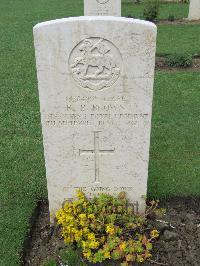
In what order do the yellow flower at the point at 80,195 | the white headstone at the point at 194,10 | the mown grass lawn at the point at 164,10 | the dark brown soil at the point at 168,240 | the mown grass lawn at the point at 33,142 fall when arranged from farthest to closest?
the mown grass lawn at the point at 164,10 < the white headstone at the point at 194,10 < the mown grass lawn at the point at 33,142 < the yellow flower at the point at 80,195 < the dark brown soil at the point at 168,240

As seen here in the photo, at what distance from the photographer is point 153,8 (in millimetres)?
14250

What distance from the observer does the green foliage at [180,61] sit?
9.84 meters

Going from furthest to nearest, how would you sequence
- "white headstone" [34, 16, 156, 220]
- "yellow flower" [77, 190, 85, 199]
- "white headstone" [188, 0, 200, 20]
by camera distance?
1. "white headstone" [188, 0, 200, 20]
2. "yellow flower" [77, 190, 85, 199]
3. "white headstone" [34, 16, 156, 220]

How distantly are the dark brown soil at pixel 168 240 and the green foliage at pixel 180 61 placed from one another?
18.6 feet

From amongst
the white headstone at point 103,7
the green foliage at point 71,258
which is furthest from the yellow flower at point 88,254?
the white headstone at point 103,7

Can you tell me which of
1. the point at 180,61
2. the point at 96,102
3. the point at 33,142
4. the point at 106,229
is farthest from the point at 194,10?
the point at 106,229

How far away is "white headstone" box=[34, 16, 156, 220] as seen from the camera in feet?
11.6

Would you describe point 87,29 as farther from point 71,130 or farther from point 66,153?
point 66,153

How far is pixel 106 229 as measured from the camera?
3.88 m

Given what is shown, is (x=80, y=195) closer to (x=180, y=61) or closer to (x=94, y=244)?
(x=94, y=244)

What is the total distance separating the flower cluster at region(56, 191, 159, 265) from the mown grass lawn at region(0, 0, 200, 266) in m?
0.68

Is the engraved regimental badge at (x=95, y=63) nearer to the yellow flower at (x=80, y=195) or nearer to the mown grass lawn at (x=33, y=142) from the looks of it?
the yellow flower at (x=80, y=195)

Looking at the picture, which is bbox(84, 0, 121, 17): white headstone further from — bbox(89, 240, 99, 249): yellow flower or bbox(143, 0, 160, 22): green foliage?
bbox(89, 240, 99, 249): yellow flower

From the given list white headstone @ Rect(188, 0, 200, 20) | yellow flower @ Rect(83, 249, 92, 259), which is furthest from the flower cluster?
white headstone @ Rect(188, 0, 200, 20)
